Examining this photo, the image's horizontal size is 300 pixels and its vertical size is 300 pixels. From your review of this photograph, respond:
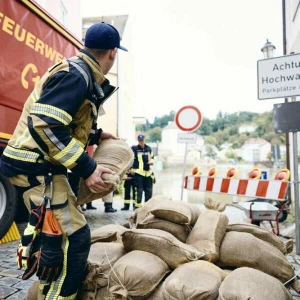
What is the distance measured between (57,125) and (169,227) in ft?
4.53

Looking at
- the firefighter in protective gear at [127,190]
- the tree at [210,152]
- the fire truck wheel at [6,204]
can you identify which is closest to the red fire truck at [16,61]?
the fire truck wheel at [6,204]

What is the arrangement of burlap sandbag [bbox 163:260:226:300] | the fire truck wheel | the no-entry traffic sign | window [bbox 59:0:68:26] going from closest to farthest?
burlap sandbag [bbox 163:260:226:300] → the fire truck wheel → the no-entry traffic sign → window [bbox 59:0:68:26]

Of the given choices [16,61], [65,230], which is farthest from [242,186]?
[65,230]

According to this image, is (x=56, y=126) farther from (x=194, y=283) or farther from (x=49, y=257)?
(x=194, y=283)

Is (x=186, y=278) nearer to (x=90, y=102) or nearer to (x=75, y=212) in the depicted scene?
(x=75, y=212)

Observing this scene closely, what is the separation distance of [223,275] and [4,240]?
3.66 metres

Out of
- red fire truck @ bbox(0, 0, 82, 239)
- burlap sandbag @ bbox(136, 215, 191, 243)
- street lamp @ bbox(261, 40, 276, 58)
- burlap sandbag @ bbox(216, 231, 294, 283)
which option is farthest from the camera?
street lamp @ bbox(261, 40, 276, 58)

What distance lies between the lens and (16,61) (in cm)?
482

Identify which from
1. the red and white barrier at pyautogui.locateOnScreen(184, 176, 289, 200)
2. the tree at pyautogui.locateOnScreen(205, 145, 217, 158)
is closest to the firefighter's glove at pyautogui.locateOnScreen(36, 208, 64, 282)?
the red and white barrier at pyautogui.locateOnScreen(184, 176, 289, 200)

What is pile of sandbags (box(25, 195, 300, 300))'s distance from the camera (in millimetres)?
2064

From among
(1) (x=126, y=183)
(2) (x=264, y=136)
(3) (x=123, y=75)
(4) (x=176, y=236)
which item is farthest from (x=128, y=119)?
(2) (x=264, y=136)

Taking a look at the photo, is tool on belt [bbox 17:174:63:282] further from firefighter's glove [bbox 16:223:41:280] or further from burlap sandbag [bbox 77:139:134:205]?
burlap sandbag [bbox 77:139:134:205]

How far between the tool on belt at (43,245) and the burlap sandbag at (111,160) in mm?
204

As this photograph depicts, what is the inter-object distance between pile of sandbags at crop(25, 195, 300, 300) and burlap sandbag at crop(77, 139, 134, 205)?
1.68 ft
